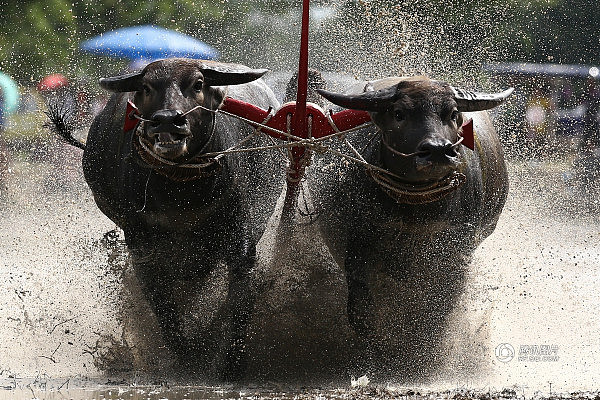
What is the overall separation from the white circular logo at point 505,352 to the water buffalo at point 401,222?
0.66 meters

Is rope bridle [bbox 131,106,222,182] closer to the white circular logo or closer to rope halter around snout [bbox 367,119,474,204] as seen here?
rope halter around snout [bbox 367,119,474,204]

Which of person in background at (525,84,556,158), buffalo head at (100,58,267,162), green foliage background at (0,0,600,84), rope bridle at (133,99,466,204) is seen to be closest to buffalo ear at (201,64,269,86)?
buffalo head at (100,58,267,162)

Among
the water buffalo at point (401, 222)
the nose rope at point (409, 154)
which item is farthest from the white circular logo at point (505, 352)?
the nose rope at point (409, 154)

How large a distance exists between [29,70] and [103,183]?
922cm

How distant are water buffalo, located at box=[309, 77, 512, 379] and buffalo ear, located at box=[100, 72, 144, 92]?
1037 mm

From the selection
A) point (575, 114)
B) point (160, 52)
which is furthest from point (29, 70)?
point (575, 114)

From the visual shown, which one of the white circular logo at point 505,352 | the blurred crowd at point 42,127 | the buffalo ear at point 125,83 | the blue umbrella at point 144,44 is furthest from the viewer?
the blue umbrella at point 144,44

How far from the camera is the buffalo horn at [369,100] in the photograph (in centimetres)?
613

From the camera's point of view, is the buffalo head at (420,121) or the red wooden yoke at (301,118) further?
the red wooden yoke at (301,118)

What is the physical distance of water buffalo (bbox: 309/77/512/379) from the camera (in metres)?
6.12

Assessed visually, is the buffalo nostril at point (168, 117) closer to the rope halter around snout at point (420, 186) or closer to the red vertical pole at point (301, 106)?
the red vertical pole at point (301, 106)

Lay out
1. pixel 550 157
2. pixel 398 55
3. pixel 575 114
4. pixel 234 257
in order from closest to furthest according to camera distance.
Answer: pixel 234 257 < pixel 398 55 < pixel 550 157 < pixel 575 114

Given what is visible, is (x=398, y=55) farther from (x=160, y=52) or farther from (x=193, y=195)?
(x=160, y=52)

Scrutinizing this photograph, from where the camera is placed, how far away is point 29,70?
16250 mm
